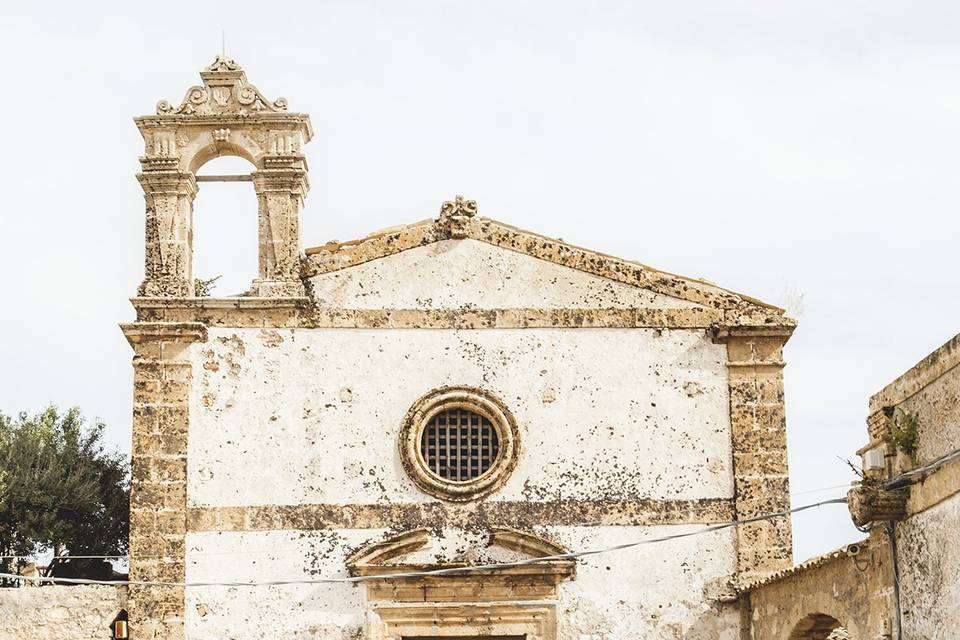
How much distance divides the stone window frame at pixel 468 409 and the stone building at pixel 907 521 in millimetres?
3983

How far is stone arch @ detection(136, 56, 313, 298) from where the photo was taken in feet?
57.6

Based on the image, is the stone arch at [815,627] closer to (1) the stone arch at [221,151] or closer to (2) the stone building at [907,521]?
(2) the stone building at [907,521]

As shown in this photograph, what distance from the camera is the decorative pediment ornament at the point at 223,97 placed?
1789cm

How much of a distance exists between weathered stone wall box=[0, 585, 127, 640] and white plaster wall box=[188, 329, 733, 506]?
1.40 m

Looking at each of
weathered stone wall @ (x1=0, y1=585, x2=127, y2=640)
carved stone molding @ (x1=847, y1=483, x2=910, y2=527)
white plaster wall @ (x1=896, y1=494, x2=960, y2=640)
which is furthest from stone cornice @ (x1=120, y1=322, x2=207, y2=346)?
white plaster wall @ (x1=896, y1=494, x2=960, y2=640)

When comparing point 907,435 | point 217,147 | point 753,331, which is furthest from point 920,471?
point 217,147

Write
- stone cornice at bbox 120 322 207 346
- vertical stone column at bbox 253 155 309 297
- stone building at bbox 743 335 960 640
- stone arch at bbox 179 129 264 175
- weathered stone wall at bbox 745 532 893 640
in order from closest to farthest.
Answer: stone building at bbox 743 335 960 640 < weathered stone wall at bbox 745 532 893 640 < stone cornice at bbox 120 322 207 346 < vertical stone column at bbox 253 155 309 297 < stone arch at bbox 179 129 264 175

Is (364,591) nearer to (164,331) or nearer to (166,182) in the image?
(164,331)

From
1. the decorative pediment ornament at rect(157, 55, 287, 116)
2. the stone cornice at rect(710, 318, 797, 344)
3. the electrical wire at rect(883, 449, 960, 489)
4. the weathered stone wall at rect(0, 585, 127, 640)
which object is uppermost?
the decorative pediment ornament at rect(157, 55, 287, 116)

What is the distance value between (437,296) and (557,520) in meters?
2.78

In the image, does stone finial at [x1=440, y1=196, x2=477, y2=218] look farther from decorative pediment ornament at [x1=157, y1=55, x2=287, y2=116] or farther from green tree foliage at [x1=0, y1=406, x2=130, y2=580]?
green tree foliage at [x1=0, y1=406, x2=130, y2=580]

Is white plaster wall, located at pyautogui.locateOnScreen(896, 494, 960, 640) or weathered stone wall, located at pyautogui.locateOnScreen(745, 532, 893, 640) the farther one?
weathered stone wall, located at pyautogui.locateOnScreen(745, 532, 893, 640)

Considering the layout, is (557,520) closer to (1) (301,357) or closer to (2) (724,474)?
(2) (724,474)

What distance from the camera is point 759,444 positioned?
1731 cm
